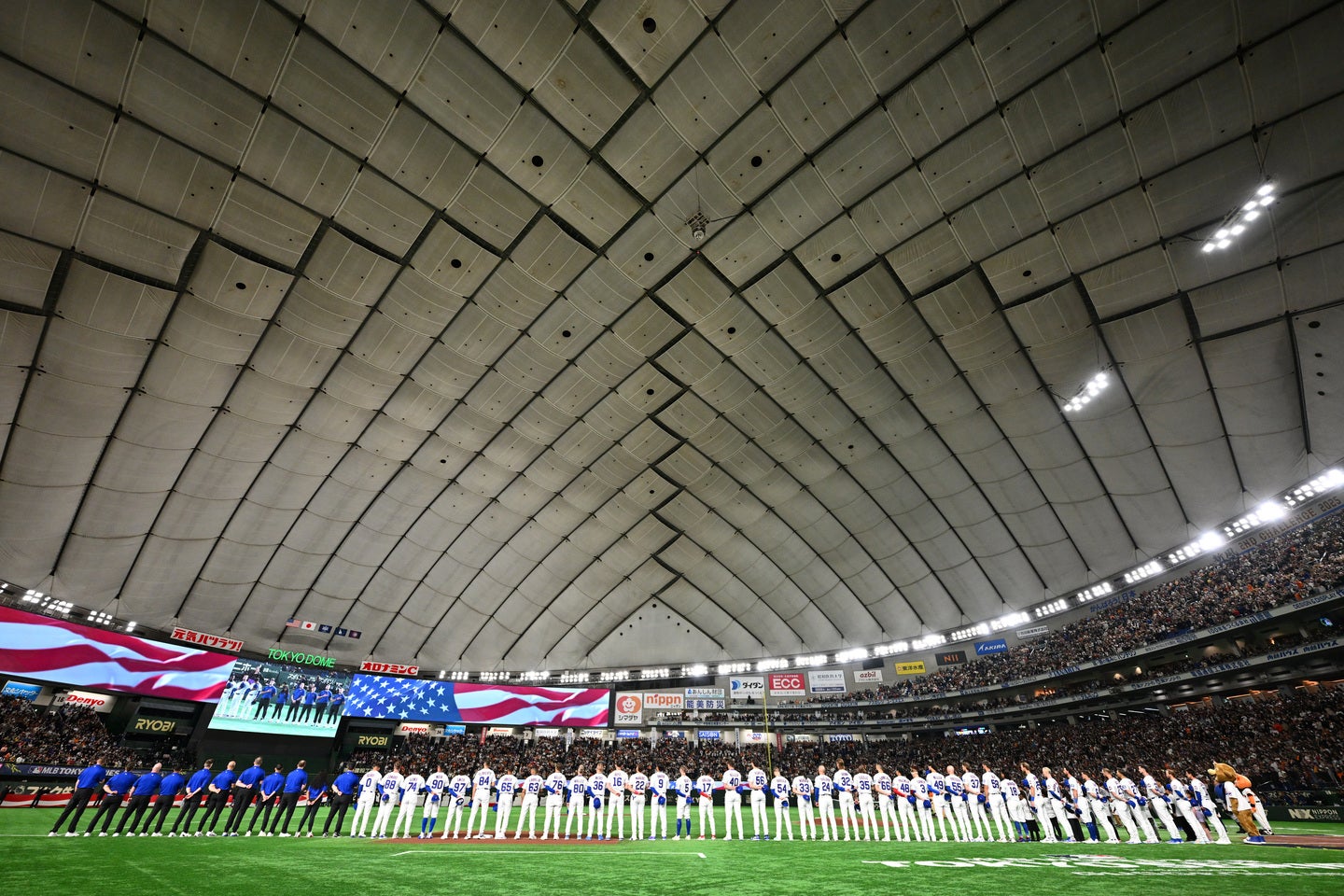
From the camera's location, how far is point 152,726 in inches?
1072

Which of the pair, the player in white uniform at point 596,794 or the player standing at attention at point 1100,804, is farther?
the player in white uniform at point 596,794

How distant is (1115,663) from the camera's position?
2767 centimetres

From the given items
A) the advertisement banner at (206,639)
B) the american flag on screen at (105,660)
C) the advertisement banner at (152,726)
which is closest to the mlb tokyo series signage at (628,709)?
the american flag on screen at (105,660)

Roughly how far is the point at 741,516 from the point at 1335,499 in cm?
2647

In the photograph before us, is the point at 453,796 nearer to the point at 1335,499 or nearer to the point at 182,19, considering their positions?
the point at 182,19

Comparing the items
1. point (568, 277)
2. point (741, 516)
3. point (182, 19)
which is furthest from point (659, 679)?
point (182, 19)

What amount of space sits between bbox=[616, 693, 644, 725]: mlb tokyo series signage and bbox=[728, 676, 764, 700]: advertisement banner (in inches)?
269

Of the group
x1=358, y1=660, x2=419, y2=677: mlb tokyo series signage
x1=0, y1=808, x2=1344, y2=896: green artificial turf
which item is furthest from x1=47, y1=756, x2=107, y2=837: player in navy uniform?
x1=358, y1=660, x2=419, y2=677: mlb tokyo series signage

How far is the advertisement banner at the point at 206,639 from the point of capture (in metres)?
29.4

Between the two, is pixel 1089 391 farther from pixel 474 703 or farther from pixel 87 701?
pixel 87 701

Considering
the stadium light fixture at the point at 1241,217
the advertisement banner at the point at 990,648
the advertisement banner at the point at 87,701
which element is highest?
the stadium light fixture at the point at 1241,217

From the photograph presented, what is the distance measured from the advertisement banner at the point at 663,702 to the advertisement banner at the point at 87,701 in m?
30.2

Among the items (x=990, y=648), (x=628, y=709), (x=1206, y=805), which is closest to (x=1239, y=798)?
(x=1206, y=805)

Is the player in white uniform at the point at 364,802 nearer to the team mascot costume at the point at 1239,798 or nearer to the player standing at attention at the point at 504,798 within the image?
the player standing at attention at the point at 504,798
